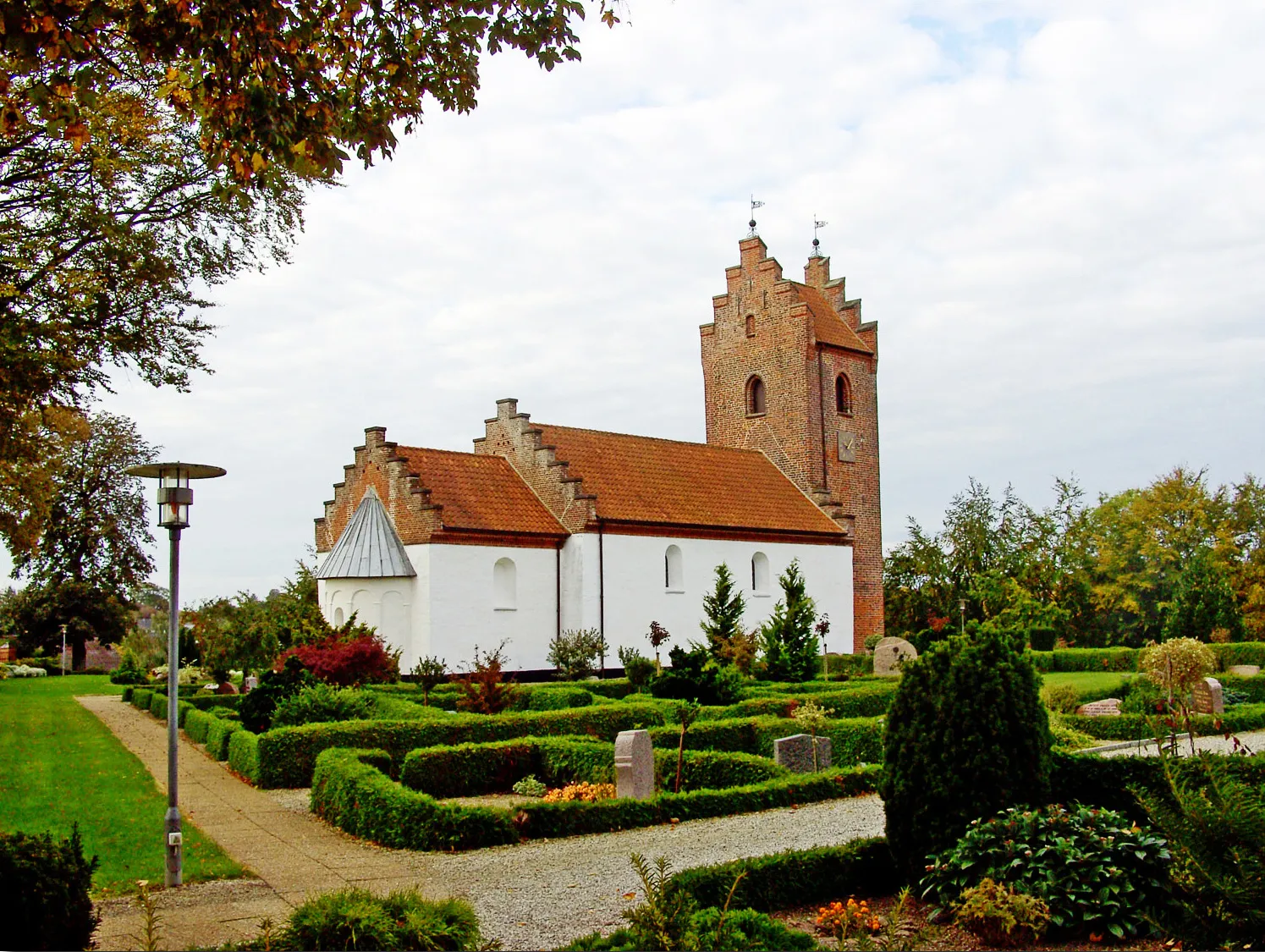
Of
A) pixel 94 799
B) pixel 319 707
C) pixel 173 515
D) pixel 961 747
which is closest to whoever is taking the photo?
pixel 961 747

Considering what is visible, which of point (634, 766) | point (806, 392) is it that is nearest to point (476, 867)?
point (634, 766)

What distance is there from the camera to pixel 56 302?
12992 millimetres

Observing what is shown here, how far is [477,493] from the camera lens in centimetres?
2898

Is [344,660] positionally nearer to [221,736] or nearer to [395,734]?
[221,736]

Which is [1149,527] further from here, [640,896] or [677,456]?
[640,896]

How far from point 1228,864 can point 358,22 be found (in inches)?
304

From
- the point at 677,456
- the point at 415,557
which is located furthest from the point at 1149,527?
the point at 415,557

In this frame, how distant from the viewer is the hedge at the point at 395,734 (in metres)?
13.6

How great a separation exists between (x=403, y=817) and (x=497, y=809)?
85cm

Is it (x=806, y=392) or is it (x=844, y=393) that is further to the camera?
(x=844, y=393)

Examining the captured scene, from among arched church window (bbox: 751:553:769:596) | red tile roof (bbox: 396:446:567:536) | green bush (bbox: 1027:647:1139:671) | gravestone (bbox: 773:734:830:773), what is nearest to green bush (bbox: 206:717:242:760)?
gravestone (bbox: 773:734:830:773)

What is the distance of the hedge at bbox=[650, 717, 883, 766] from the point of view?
14.2 metres

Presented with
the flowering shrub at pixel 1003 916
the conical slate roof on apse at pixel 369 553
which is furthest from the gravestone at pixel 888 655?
the flowering shrub at pixel 1003 916

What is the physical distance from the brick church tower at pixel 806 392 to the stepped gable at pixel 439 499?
10.6 metres
